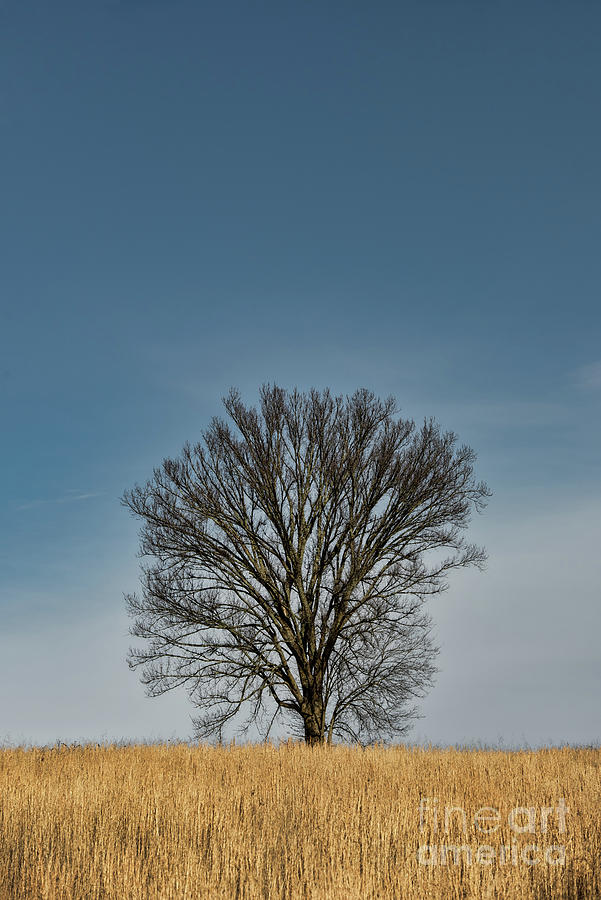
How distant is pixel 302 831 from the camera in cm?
864

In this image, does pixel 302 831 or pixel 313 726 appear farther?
pixel 313 726

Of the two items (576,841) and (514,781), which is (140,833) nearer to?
(576,841)

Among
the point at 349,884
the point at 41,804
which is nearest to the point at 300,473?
the point at 41,804

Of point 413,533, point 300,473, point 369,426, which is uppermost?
point 369,426

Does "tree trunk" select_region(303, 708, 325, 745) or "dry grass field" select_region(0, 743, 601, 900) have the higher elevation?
"tree trunk" select_region(303, 708, 325, 745)

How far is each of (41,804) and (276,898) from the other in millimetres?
5165

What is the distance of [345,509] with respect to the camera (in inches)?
848

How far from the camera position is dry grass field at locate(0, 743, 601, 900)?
22.7 ft

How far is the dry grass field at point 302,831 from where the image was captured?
22.7 feet

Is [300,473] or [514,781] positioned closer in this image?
[514,781]

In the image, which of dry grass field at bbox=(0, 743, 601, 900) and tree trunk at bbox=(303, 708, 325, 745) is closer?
dry grass field at bbox=(0, 743, 601, 900)

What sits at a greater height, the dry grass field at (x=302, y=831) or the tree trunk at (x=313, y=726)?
the tree trunk at (x=313, y=726)

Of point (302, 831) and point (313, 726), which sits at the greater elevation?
point (313, 726)

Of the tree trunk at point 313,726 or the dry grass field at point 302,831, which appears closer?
the dry grass field at point 302,831
